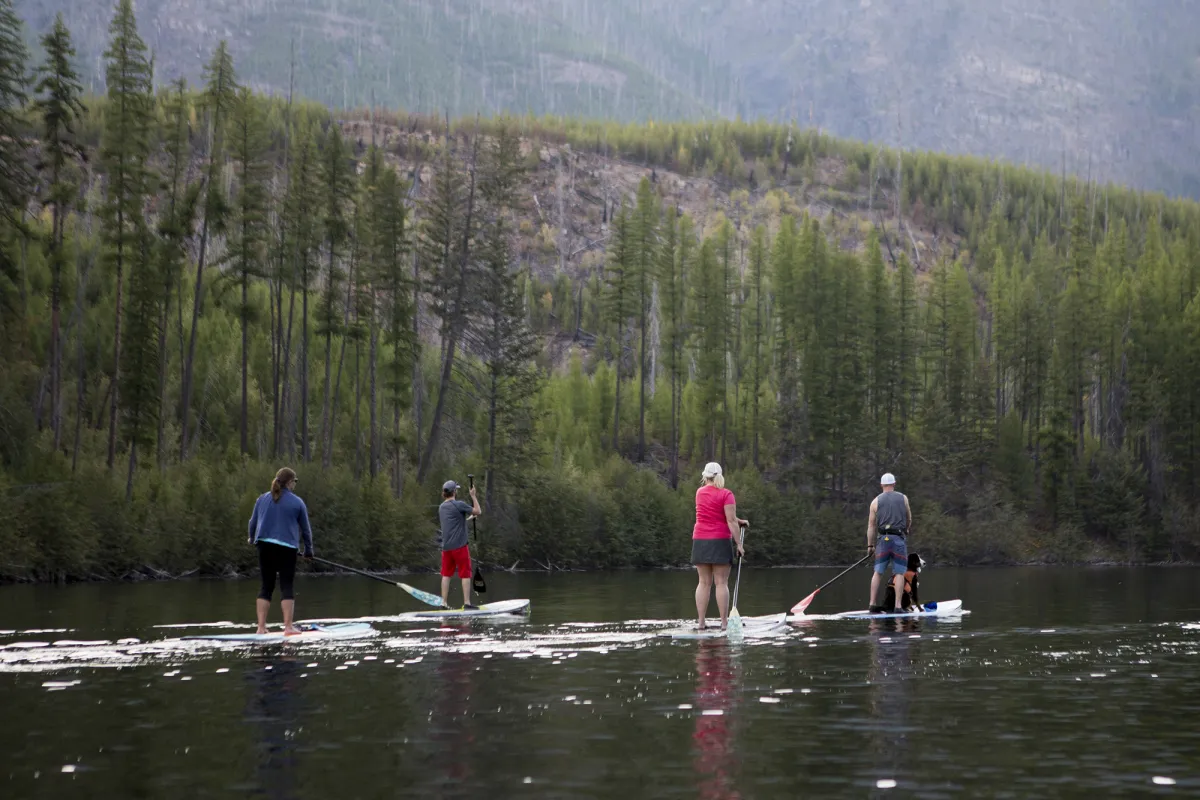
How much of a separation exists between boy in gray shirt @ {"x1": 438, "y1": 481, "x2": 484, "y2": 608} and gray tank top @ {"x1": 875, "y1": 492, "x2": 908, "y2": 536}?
23.0ft

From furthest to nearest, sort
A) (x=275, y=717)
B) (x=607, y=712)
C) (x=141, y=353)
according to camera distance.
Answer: (x=141, y=353)
(x=607, y=712)
(x=275, y=717)

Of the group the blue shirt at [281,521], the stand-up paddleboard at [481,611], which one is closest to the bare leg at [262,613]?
the blue shirt at [281,521]

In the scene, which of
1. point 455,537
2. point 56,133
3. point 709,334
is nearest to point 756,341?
point 709,334

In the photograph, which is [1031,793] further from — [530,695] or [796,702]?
[530,695]

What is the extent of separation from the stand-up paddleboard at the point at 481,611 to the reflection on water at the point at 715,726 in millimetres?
8130

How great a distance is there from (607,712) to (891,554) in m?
13.1

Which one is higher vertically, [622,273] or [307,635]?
[622,273]

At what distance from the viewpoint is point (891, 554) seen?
25.1 meters

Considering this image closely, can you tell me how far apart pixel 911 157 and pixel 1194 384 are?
364 feet

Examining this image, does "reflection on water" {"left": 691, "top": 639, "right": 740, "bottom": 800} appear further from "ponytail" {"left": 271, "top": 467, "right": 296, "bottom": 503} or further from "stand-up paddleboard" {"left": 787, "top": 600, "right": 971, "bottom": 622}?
"stand-up paddleboard" {"left": 787, "top": 600, "right": 971, "bottom": 622}

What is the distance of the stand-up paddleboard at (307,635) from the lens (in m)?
20.1

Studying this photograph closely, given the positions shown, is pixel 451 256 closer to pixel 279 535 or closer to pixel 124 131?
pixel 124 131

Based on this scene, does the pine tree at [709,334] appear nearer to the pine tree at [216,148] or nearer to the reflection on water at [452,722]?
the pine tree at [216,148]

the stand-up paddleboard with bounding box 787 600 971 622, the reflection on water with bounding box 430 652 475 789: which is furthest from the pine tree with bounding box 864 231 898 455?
the reflection on water with bounding box 430 652 475 789
